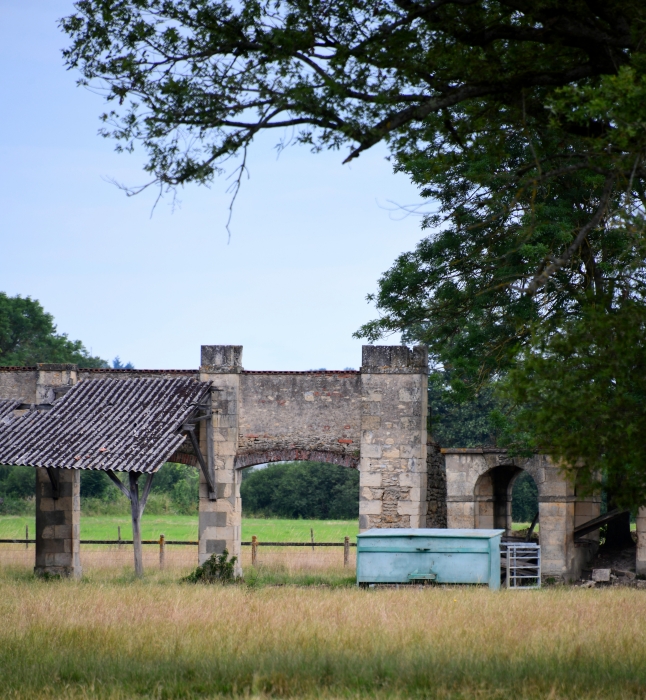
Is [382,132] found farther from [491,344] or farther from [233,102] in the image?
[491,344]

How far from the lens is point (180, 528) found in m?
46.9

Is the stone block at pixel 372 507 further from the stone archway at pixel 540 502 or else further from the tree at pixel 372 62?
the tree at pixel 372 62

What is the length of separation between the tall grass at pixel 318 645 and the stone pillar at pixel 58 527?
5512 mm

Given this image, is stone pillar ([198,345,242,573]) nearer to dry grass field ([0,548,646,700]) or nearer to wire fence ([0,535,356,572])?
wire fence ([0,535,356,572])

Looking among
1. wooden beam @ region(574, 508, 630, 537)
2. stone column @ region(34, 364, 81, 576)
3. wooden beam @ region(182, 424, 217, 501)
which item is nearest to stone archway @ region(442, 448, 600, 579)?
wooden beam @ region(574, 508, 630, 537)

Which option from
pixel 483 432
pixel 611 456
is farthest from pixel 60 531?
pixel 483 432

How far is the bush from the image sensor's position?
62.7ft

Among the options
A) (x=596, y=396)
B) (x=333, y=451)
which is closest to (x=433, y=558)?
(x=333, y=451)

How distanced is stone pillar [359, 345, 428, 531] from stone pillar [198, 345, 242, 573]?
104 inches

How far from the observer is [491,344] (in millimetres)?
20016

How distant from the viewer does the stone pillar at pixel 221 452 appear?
21.1m

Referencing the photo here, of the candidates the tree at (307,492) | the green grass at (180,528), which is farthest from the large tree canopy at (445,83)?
the tree at (307,492)

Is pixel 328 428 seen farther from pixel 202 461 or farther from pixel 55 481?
pixel 55 481

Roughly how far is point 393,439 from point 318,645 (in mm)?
10343
